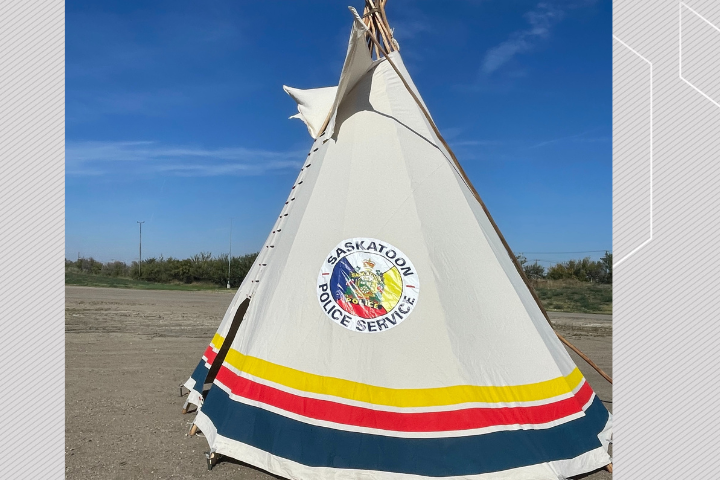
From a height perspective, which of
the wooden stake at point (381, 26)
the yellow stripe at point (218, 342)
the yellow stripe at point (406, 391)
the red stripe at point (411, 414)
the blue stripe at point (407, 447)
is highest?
the wooden stake at point (381, 26)

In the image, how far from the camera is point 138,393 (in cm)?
670

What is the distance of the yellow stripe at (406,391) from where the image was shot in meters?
3.84

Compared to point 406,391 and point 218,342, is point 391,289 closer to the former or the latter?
point 406,391

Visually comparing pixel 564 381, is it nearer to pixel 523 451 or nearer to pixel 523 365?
pixel 523 365

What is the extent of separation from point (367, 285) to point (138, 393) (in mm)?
4370

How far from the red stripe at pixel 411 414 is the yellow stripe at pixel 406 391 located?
0.07 m

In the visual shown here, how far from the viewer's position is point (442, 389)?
3859 millimetres

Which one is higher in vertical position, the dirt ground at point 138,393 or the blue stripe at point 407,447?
the blue stripe at point 407,447

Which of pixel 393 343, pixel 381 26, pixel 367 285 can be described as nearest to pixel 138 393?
pixel 367 285

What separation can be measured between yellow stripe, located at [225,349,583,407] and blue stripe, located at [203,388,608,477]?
0.26 metres

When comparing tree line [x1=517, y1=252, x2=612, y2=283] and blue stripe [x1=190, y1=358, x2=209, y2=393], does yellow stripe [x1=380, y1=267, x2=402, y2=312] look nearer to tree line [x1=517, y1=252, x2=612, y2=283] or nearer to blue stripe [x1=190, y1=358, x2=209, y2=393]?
blue stripe [x1=190, y1=358, x2=209, y2=393]

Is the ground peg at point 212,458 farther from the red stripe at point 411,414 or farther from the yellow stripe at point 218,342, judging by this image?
the yellow stripe at point 218,342

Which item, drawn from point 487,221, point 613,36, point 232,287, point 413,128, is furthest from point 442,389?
point 232,287

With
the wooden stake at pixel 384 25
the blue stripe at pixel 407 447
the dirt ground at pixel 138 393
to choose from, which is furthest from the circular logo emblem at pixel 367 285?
the wooden stake at pixel 384 25
